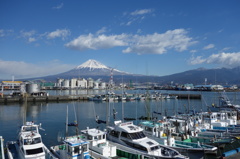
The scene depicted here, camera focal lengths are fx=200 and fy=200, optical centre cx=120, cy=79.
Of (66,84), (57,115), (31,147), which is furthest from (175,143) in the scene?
(66,84)

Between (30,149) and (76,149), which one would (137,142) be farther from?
(30,149)

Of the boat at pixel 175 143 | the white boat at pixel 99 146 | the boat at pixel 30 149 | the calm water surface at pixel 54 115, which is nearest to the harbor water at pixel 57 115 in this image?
the calm water surface at pixel 54 115

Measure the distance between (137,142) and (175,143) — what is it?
4.66m

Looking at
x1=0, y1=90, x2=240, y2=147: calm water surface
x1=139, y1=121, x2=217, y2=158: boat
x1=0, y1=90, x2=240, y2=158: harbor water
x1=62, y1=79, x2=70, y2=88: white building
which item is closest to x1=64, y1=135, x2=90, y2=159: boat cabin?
x1=0, y1=90, x2=240, y2=158: harbor water

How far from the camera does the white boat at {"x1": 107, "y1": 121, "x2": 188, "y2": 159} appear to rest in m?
12.0

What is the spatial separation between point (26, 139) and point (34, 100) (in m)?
50.0

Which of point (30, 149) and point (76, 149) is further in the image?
point (30, 149)

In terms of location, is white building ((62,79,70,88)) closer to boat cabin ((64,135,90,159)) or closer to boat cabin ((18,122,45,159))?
boat cabin ((18,122,45,159))

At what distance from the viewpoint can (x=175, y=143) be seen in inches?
620

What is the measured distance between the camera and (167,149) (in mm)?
12914

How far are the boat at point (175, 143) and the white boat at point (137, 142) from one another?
1716 mm

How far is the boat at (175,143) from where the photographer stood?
45.3ft

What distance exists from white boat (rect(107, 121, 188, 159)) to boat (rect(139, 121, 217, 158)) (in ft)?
5.63

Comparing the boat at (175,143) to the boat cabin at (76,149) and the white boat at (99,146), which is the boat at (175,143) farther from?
the boat cabin at (76,149)
